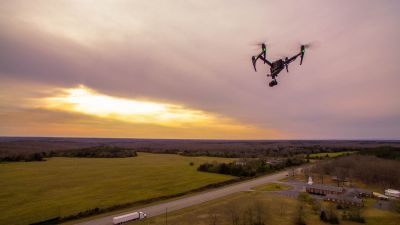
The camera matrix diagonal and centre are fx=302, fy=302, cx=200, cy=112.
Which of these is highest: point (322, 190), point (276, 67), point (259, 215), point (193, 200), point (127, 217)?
point (276, 67)

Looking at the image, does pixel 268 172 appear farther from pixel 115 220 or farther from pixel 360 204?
pixel 115 220

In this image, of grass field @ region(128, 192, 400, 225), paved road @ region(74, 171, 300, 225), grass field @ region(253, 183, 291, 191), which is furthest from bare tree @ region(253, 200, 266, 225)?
grass field @ region(253, 183, 291, 191)

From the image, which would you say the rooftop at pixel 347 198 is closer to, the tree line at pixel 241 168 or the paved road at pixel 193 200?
the paved road at pixel 193 200

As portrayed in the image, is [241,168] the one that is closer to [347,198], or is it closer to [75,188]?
[347,198]

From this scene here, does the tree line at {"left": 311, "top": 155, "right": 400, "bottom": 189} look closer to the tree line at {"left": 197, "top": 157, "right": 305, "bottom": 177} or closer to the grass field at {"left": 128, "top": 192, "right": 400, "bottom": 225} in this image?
the tree line at {"left": 197, "top": 157, "right": 305, "bottom": 177}

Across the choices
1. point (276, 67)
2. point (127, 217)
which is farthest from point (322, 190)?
point (276, 67)

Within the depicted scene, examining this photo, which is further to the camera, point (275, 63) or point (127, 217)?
point (127, 217)

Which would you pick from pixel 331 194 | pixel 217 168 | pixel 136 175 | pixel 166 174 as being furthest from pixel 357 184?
pixel 136 175

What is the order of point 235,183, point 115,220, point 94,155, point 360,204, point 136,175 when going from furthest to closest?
point 94,155 < point 136,175 < point 235,183 < point 360,204 < point 115,220
